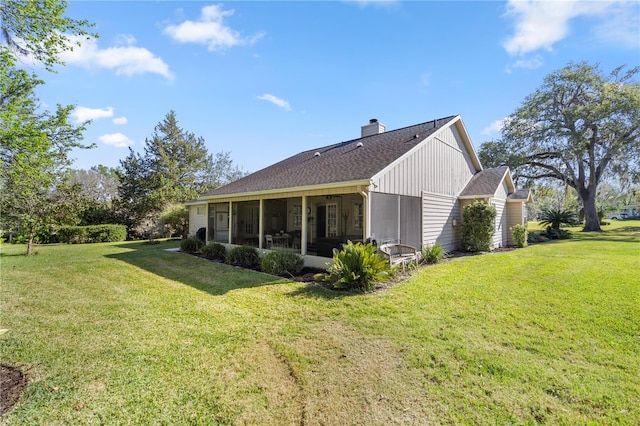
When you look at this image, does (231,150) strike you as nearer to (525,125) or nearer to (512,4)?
(525,125)

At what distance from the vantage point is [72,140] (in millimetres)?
12609

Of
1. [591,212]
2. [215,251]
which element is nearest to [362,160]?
[215,251]

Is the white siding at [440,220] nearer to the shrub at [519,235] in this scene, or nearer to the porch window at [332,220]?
the shrub at [519,235]

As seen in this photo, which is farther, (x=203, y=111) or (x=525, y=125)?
(x=525, y=125)

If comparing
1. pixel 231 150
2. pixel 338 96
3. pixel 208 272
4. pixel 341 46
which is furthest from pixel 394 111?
pixel 231 150

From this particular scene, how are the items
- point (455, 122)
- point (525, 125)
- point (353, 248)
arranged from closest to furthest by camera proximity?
point (353, 248) → point (455, 122) → point (525, 125)

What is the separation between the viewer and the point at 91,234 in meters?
20.1

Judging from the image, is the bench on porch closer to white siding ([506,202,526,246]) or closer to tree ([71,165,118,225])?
white siding ([506,202,526,246])

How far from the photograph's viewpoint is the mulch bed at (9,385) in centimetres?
282

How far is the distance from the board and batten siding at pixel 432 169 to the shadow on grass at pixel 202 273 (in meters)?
4.26

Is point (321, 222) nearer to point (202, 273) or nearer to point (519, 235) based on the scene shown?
point (202, 273)

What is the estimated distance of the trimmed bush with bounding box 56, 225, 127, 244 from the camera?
19344 millimetres

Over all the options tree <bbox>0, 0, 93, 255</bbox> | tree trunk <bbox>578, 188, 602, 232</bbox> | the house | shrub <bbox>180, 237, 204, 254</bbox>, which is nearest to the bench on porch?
the house

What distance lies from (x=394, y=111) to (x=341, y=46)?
19.0 ft
